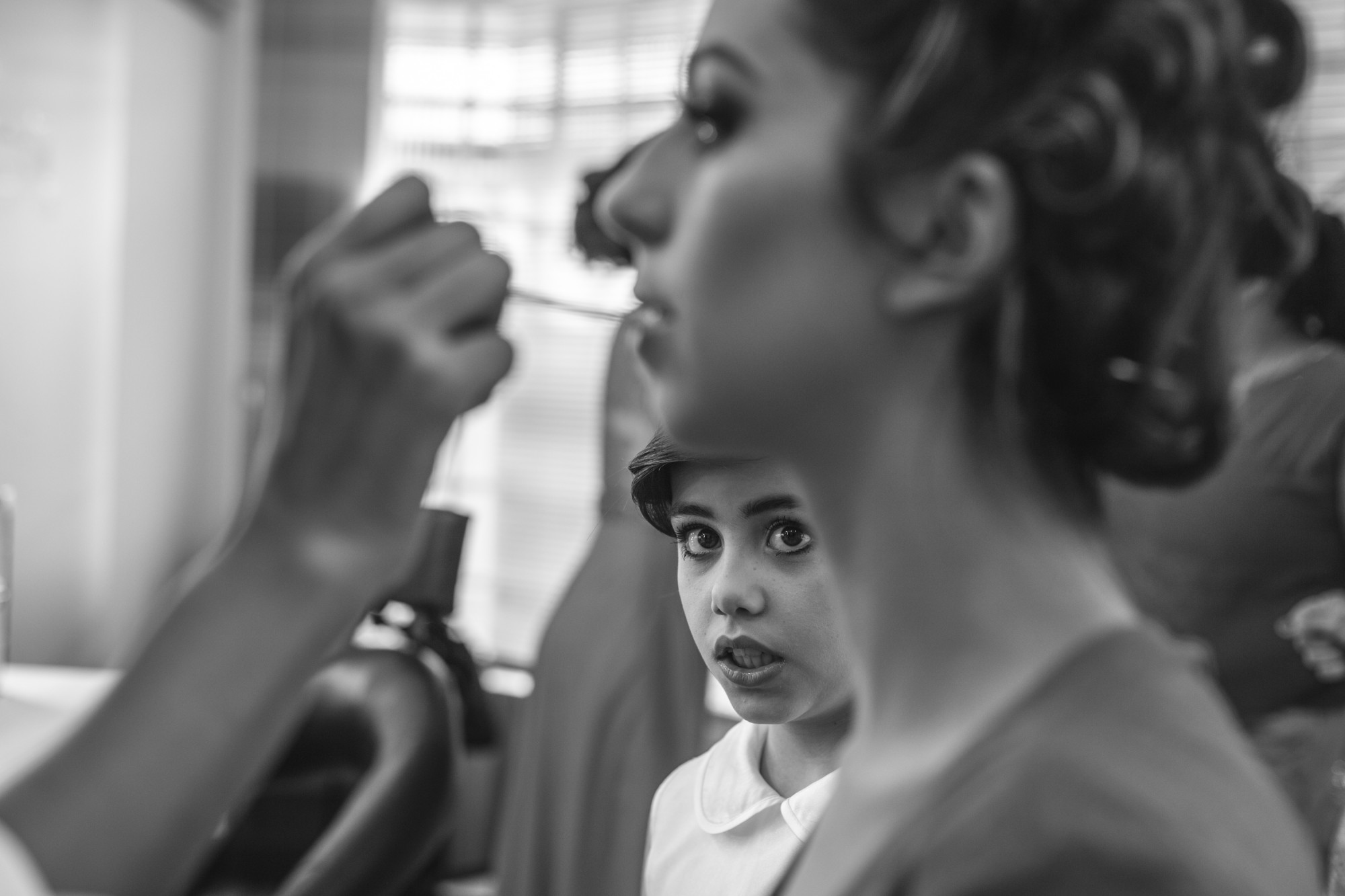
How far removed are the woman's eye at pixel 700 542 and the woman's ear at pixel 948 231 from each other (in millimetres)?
447

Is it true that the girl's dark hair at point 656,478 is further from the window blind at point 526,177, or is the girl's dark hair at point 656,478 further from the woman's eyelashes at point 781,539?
the window blind at point 526,177

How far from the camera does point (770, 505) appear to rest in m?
0.91

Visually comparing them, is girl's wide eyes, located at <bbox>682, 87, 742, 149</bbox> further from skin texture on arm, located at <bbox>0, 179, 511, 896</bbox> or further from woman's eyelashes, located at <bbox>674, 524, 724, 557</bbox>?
woman's eyelashes, located at <bbox>674, 524, 724, 557</bbox>

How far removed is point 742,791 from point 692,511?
18cm

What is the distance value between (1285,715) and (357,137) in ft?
11.4

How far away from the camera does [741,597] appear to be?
896mm

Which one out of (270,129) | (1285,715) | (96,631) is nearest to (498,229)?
(270,129)

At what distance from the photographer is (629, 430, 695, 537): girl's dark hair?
920 millimetres

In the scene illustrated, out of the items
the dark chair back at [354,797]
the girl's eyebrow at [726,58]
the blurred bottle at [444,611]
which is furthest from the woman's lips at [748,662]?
the dark chair back at [354,797]

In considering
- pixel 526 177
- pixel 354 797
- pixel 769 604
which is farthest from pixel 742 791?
pixel 526 177

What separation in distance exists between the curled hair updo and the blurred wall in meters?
3.74

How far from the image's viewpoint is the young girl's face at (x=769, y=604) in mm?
902

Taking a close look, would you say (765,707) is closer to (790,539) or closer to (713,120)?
(790,539)

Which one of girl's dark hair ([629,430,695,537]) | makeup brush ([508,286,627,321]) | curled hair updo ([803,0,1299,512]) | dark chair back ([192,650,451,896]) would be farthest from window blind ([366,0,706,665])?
curled hair updo ([803,0,1299,512])
